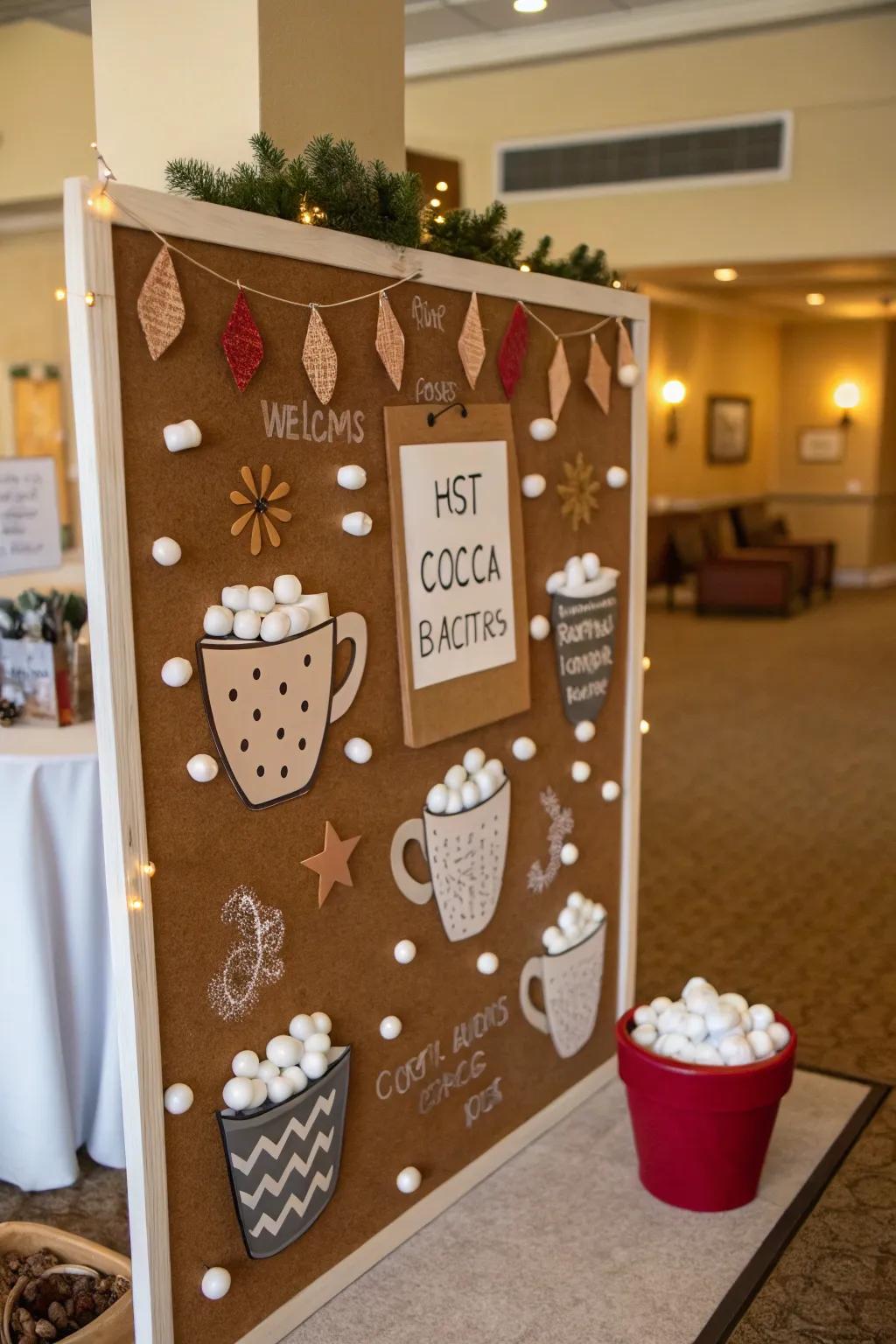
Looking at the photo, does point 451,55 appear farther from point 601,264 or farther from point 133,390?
point 133,390

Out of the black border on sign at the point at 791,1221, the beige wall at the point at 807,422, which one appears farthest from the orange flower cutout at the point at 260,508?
the beige wall at the point at 807,422

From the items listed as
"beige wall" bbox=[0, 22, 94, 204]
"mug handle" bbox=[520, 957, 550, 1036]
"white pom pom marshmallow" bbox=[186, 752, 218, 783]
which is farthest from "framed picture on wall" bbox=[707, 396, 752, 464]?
"white pom pom marshmallow" bbox=[186, 752, 218, 783]

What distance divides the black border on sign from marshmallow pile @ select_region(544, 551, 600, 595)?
132 cm

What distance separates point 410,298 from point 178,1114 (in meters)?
1.38

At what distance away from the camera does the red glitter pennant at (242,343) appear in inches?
69.9

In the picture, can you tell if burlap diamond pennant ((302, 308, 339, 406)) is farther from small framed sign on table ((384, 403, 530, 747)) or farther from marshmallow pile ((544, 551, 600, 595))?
marshmallow pile ((544, 551, 600, 595))

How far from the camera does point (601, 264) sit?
8.87 feet

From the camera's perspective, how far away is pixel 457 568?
2264mm

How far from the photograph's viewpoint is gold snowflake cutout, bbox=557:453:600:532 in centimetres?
257

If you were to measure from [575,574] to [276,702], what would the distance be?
89cm

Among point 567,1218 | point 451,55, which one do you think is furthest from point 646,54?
point 567,1218

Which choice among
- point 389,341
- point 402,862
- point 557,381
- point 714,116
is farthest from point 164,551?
point 714,116

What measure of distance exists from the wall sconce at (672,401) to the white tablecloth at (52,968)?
9.27m

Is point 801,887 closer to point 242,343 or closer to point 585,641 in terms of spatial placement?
point 585,641
